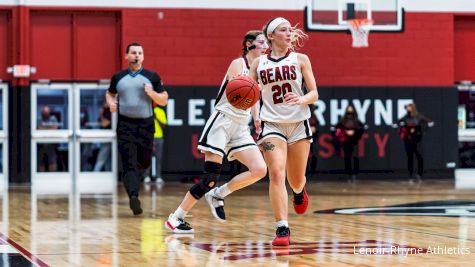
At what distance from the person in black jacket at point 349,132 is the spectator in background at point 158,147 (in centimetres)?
381

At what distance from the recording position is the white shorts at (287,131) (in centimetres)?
802

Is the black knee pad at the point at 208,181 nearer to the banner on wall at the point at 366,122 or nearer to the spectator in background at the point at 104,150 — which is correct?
the banner on wall at the point at 366,122

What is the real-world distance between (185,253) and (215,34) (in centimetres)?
1470

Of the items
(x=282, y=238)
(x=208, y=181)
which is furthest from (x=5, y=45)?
(x=282, y=238)

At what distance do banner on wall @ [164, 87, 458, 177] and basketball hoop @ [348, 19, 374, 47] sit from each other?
1.27 m

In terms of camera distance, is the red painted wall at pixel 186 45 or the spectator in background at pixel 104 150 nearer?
the red painted wall at pixel 186 45

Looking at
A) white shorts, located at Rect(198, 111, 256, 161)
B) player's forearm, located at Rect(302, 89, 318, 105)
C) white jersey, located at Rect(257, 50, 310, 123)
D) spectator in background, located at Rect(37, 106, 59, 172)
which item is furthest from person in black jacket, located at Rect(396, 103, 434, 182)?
player's forearm, located at Rect(302, 89, 318, 105)

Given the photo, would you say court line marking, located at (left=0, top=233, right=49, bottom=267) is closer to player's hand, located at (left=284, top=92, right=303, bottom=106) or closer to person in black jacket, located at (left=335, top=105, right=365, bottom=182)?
player's hand, located at (left=284, top=92, right=303, bottom=106)

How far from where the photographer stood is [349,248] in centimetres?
732

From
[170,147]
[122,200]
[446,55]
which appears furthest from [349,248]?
[446,55]

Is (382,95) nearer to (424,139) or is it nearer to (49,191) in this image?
(424,139)

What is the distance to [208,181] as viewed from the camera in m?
8.54

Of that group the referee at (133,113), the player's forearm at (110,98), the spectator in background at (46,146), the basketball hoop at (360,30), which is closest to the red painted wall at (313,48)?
the basketball hoop at (360,30)

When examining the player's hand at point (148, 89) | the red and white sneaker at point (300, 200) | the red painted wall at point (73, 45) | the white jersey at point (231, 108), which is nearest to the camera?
the white jersey at point (231, 108)
